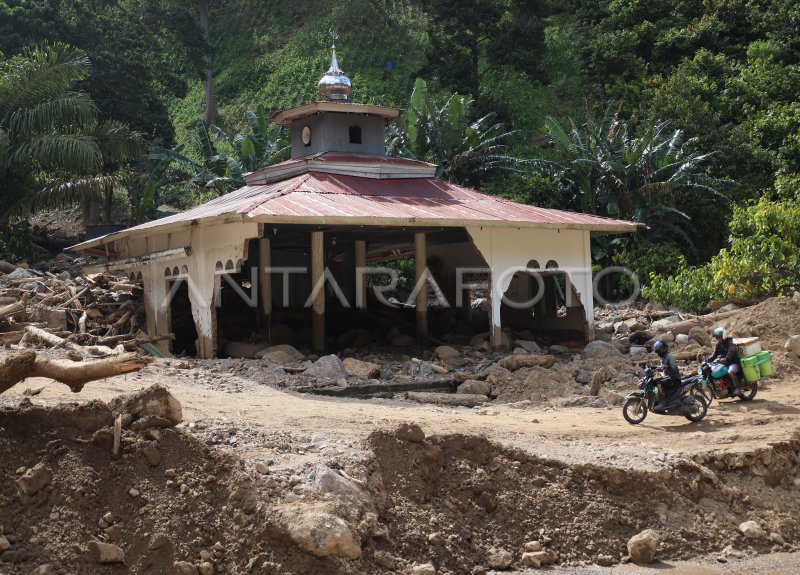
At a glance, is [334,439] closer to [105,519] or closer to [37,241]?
[105,519]

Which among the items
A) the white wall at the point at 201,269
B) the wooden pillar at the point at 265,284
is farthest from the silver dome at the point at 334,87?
the white wall at the point at 201,269

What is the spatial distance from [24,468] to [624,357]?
11.1 meters

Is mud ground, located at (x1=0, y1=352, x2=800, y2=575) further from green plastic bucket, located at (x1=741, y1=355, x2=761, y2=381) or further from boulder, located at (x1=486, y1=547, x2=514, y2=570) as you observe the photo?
green plastic bucket, located at (x1=741, y1=355, x2=761, y2=381)

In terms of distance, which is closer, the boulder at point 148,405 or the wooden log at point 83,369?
the wooden log at point 83,369

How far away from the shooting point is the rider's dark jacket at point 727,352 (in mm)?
12984

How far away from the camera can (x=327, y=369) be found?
15.1m

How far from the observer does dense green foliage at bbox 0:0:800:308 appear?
86.3ft

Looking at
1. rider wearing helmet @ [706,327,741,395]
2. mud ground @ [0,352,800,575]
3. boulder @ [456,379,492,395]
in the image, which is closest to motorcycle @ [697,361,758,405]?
rider wearing helmet @ [706,327,741,395]

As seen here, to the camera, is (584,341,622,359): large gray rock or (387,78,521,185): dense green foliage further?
(387,78,521,185): dense green foliage

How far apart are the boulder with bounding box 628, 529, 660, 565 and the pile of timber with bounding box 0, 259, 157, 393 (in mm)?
7926

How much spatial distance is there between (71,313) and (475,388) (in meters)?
8.03

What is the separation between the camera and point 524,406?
45.9 ft

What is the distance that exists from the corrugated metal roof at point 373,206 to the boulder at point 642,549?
7.85 meters

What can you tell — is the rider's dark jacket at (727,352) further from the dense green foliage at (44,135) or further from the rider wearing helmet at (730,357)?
the dense green foliage at (44,135)
